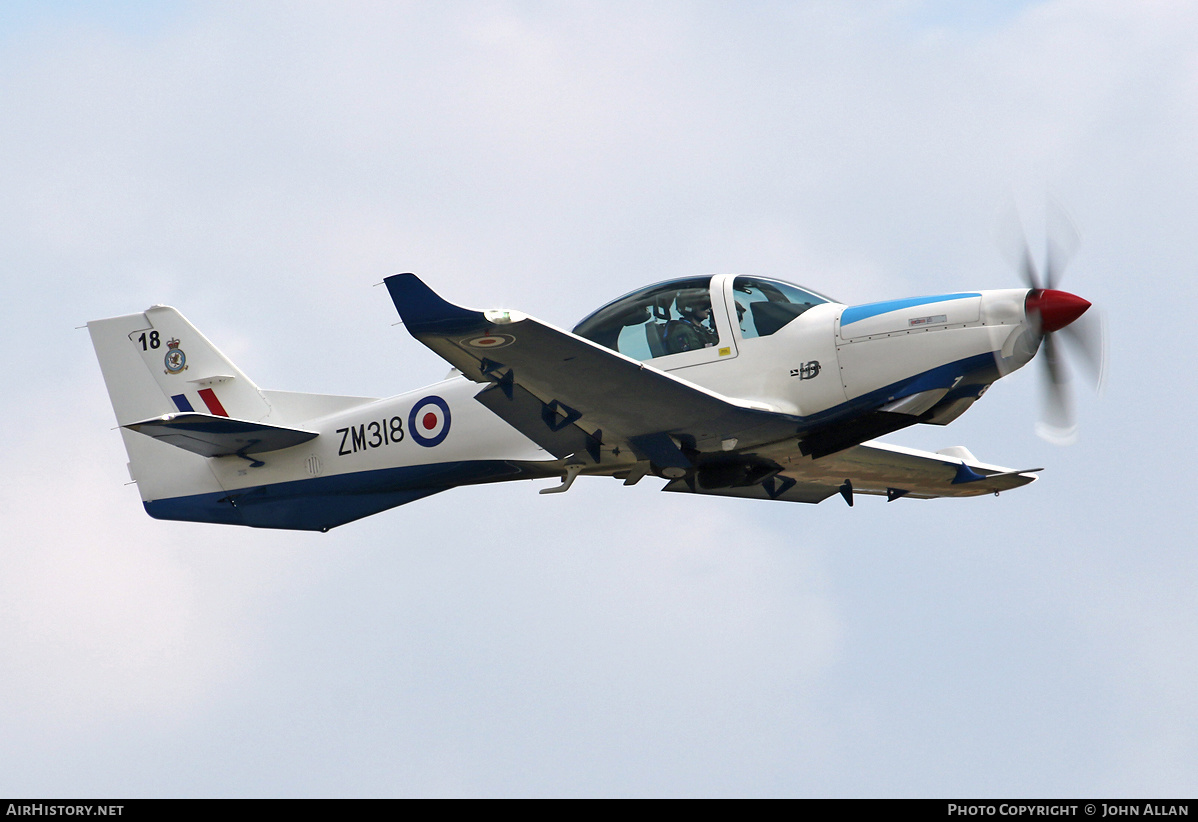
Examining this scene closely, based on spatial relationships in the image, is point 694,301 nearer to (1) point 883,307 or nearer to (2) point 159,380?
(1) point 883,307

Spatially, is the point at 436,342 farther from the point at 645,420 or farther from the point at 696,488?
the point at 696,488

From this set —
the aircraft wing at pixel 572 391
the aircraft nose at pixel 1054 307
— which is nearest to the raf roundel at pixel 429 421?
the aircraft wing at pixel 572 391

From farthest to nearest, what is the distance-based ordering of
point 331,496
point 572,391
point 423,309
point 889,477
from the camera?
1. point 889,477
2. point 331,496
3. point 572,391
4. point 423,309

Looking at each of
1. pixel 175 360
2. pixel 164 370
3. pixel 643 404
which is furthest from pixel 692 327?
pixel 164 370

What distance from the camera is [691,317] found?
14.5 metres

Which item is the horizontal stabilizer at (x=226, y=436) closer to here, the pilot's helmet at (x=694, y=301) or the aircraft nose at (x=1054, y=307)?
the pilot's helmet at (x=694, y=301)

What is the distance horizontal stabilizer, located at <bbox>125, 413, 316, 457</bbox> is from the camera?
1580cm

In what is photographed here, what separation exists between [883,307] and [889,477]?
436 centimetres

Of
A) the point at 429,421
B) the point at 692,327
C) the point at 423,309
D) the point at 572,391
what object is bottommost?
the point at 572,391

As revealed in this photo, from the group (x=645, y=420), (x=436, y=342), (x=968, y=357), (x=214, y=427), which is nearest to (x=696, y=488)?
(x=645, y=420)

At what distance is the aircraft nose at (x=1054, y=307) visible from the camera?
13664 millimetres

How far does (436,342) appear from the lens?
11820mm

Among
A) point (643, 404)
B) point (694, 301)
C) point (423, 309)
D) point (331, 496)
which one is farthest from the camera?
point (331, 496)
